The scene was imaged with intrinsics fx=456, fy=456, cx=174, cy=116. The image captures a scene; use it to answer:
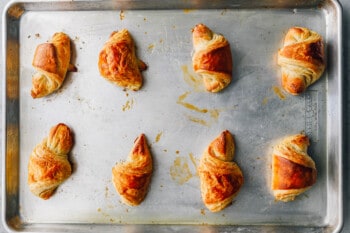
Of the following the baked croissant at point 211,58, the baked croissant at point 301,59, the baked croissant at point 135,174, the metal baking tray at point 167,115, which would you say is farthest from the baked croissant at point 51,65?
the baked croissant at point 301,59

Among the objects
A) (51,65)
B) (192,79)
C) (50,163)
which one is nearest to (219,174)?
(192,79)

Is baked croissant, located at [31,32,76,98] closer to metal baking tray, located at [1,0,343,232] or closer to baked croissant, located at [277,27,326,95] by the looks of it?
metal baking tray, located at [1,0,343,232]

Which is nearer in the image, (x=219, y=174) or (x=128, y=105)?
(x=219, y=174)

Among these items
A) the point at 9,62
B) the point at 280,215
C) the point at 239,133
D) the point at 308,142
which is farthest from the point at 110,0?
the point at 280,215

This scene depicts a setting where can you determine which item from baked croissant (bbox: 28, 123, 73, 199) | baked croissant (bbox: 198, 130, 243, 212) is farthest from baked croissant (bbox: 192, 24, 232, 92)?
baked croissant (bbox: 28, 123, 73, 199)

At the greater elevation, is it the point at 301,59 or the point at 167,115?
the point at 301,59

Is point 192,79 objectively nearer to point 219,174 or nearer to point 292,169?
point 219,174
